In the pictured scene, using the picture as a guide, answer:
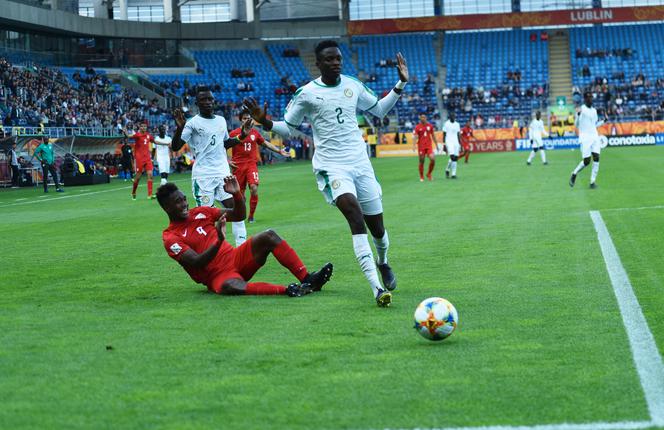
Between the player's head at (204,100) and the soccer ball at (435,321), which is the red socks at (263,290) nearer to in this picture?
the soccer ball at (435,321)

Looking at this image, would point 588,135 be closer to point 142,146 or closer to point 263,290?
point 142,146

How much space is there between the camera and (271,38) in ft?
256

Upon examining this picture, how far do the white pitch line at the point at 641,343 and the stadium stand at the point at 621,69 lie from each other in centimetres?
5869

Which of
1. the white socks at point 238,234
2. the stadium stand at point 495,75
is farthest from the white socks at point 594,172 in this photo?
the stadium stand at point 495,75

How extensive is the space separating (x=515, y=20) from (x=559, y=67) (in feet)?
16.3

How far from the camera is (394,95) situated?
9742 millimetres

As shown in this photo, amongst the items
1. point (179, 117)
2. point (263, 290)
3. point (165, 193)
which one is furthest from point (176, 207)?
point (179, 117)

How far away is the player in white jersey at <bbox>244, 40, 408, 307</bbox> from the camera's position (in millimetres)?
9359

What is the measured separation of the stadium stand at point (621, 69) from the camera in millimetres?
68500

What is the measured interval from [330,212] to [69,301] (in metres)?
11.6

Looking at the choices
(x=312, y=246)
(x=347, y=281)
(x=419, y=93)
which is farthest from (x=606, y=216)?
(x=419, y=93)

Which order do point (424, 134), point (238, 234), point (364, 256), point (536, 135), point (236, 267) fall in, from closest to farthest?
point (364, 256), point (236, 267), point (238, 234), point (424, 134), point (536, 135)

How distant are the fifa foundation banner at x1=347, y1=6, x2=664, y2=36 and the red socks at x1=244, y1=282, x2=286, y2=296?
67798 mm

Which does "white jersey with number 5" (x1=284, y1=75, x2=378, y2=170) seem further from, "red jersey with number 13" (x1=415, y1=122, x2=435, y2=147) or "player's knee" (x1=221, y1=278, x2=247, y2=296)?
"red jersey with number 13" (x1=415, y1=122, x2=435, y2=147)
